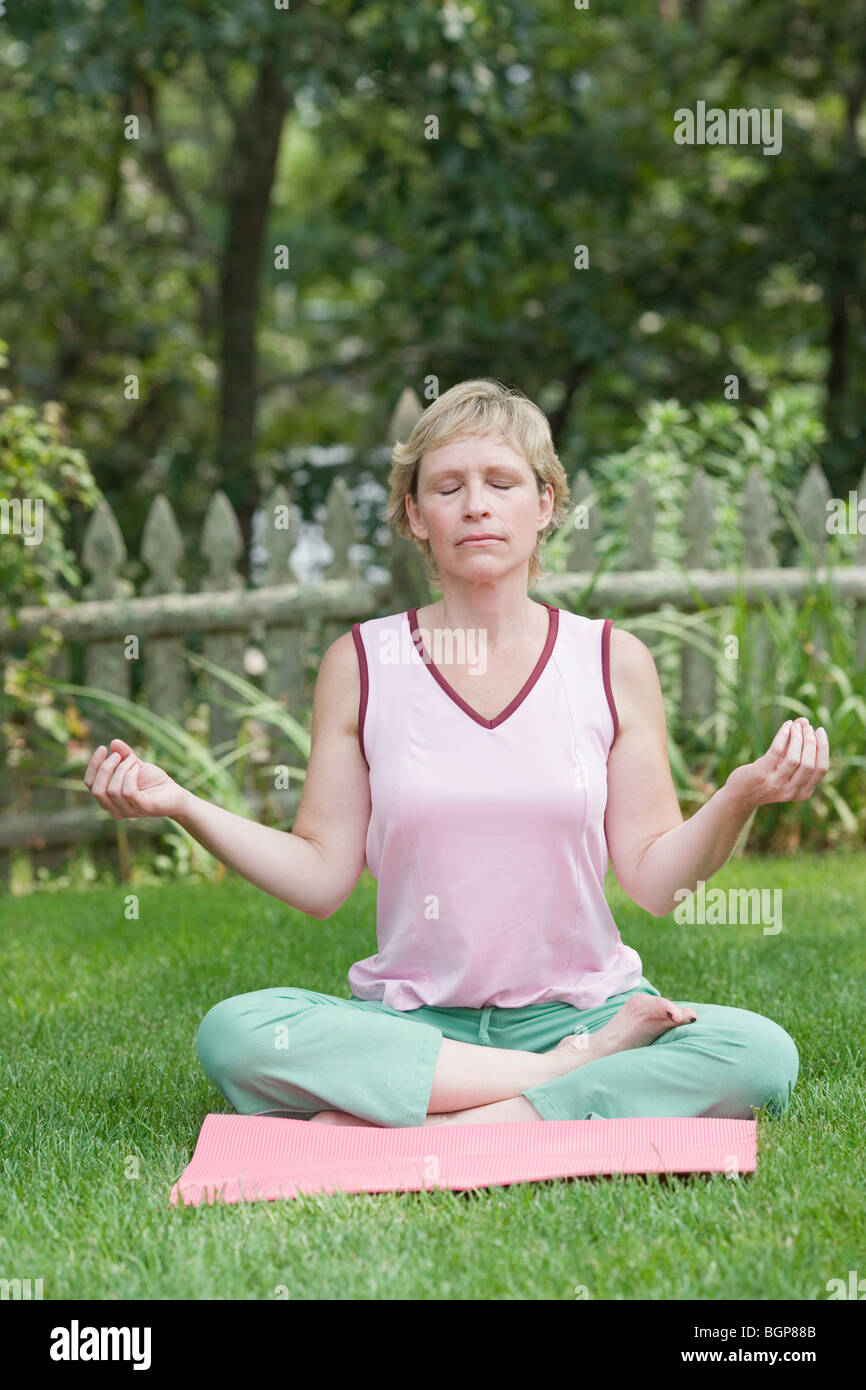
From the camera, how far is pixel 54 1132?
104 inches

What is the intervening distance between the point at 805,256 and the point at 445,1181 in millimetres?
7378

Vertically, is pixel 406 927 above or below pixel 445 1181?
above

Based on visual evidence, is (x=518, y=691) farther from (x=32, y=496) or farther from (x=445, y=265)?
(x=445, y=265)

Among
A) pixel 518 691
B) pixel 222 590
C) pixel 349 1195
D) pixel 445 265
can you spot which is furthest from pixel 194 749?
pixel 445 265

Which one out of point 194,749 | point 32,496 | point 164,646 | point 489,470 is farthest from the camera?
point 164,646

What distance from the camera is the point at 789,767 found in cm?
235

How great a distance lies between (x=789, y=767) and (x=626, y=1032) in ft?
1.97

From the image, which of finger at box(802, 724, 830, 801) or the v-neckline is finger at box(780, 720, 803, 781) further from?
the v-neckline

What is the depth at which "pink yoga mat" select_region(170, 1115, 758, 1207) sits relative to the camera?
2.32 m

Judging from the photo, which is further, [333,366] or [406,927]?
[333,366]

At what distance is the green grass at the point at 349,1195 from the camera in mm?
2004
